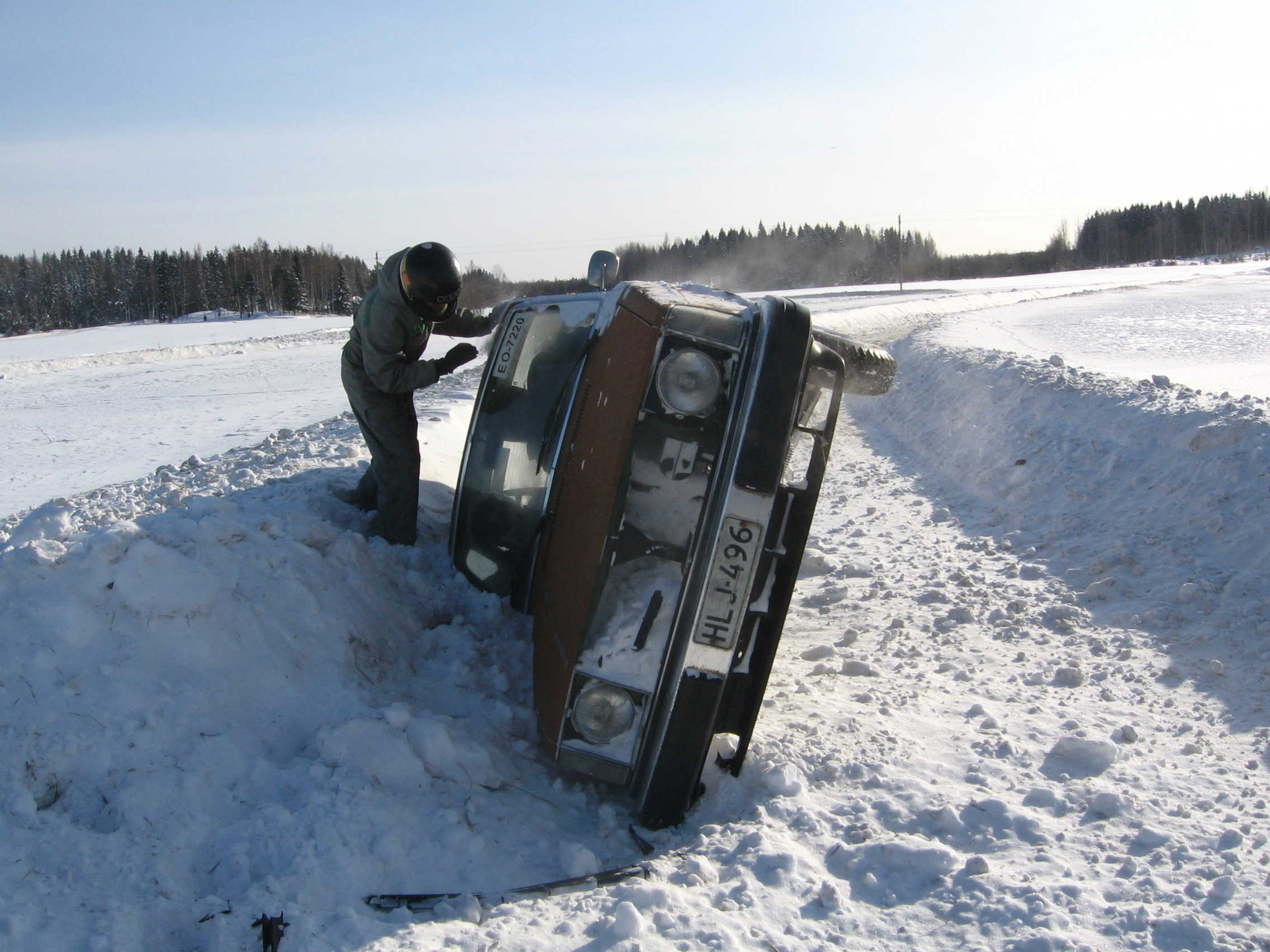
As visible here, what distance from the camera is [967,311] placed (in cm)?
2958

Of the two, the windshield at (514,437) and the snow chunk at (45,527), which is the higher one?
the windshield at (514,437)

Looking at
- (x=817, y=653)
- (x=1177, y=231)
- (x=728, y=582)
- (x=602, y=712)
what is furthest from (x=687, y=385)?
(x=1177, y=231)

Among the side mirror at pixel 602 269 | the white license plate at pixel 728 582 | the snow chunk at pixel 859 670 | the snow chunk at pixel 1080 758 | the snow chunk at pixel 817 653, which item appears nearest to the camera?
the white license plate at pixel 728 582

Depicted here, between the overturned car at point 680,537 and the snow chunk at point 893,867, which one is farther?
the overturned car at point 680,537

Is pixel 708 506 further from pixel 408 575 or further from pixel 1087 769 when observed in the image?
pixel 408 575

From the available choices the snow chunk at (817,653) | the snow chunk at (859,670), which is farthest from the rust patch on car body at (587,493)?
the snow chunk at (859,670)

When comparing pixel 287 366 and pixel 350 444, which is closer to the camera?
pixel 350 444

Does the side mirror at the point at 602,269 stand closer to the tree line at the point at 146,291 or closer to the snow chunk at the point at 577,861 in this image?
the snow chunk at the point at 577,861

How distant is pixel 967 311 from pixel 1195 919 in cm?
2939

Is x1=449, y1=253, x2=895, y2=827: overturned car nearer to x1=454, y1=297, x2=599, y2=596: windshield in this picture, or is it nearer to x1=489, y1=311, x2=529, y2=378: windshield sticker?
x1=454, y1=297, x2=599, y2=596: windshield

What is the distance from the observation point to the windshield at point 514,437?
15.0 ft

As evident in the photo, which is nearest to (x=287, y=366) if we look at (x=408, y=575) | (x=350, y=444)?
(x=350, y=444)

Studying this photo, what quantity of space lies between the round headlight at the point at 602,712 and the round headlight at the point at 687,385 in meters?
1.04

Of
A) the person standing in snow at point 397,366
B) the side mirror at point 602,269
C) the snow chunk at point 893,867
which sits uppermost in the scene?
the side mirror at point 602,269
